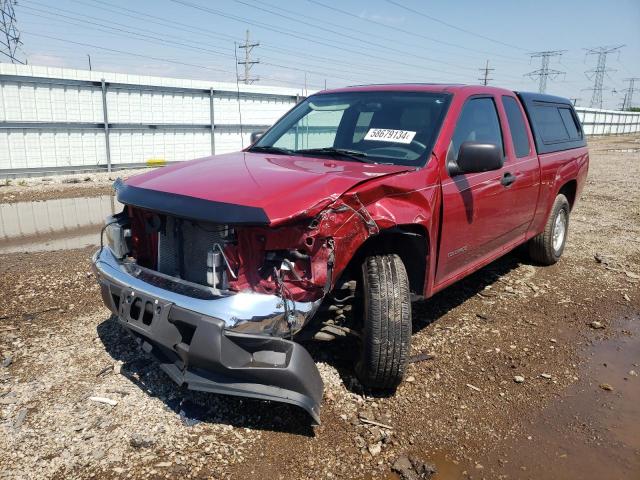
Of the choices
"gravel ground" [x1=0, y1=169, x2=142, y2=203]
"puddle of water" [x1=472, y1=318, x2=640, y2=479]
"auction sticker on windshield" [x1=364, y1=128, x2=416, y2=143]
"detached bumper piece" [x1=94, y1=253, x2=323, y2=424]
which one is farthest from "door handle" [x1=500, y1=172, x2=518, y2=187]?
"gravel ground" [x1=0, y1=169, x2=142, y2=203]

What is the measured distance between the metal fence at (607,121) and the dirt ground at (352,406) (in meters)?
37.7

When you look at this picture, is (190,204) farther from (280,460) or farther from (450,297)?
(450,297)

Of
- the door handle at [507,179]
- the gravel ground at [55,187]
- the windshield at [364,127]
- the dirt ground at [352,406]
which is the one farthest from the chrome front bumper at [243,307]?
the gravel ground at [55,187]

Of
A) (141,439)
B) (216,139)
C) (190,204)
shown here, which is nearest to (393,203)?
(190,204)

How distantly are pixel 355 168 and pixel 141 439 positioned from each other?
2011 mm

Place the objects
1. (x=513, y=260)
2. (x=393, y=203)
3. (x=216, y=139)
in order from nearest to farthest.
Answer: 1. (x=393, y=203)
2. (x=513, y=260)
3. (x=216, y=139)

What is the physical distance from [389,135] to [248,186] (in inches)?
53.7

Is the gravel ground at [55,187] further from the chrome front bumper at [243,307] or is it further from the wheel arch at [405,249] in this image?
the wheel arch at [405,249]

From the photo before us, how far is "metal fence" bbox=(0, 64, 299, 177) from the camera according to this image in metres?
11.9

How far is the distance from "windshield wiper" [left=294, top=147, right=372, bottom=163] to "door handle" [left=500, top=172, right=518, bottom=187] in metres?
1.36

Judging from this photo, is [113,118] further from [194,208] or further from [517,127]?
[194,208]

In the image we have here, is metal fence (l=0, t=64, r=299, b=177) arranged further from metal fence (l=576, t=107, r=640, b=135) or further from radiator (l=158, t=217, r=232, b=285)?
metal fence (l=576, t=107, r=640, b=135)

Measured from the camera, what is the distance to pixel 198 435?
2750 mm

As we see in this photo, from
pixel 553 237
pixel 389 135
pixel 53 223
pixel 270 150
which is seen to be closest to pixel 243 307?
pixel 389 135
